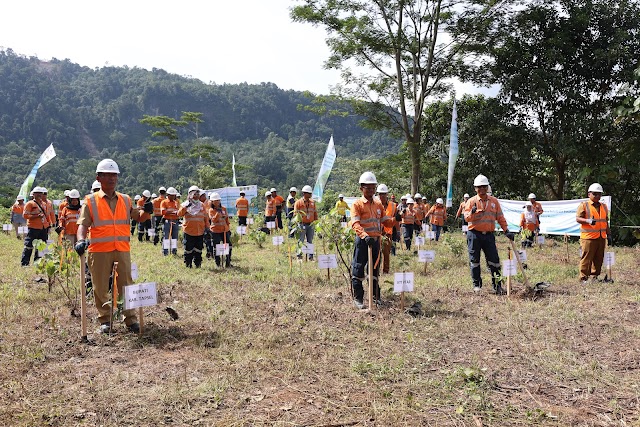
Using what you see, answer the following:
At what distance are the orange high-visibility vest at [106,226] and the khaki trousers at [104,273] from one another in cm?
8

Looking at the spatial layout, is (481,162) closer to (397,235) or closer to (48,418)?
(397,235)

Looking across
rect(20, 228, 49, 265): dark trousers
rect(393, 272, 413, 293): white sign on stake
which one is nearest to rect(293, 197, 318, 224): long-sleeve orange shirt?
rect(393, 272, 413, 293): white sign on stake

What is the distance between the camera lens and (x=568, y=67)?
19.8 meters

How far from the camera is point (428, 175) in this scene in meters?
23.9

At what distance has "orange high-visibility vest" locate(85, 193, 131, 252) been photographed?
5.60 metres

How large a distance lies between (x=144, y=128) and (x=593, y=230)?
3086 inches

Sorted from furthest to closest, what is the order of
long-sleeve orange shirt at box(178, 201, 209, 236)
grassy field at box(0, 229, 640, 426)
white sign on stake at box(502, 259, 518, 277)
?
long-sleeve orange shirt at box(178, 201, 209, 236) < white sign on stake at box(502, 259, 518, 277) < grassy field at box(0, 229, 640, 426)

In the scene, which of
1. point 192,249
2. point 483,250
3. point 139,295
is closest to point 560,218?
point 483,250

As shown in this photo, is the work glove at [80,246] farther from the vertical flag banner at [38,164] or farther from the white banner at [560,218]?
the white banner at [560,218]

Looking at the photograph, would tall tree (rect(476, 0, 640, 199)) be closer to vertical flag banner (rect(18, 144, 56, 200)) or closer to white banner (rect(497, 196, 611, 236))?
white banner (rect(497, 196, 611, 236))

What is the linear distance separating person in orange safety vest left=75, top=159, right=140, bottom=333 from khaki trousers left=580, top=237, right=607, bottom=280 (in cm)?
788

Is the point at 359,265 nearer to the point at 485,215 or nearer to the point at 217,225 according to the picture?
the point at 485,215

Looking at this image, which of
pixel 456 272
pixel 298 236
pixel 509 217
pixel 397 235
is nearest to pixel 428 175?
pixel 509 217

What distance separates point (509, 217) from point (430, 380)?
16.0 metres
